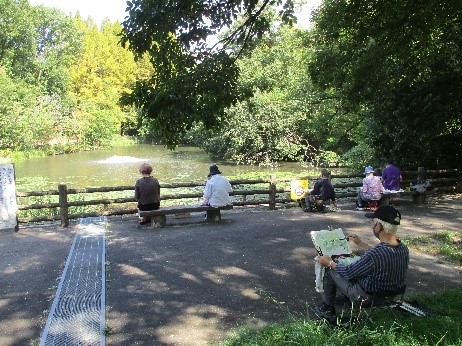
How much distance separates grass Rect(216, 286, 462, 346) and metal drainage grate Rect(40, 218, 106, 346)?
1.38 meters

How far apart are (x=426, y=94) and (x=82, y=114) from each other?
1673 inches

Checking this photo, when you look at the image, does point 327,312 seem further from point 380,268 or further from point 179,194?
point 179,194

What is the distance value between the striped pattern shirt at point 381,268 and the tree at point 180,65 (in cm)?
357

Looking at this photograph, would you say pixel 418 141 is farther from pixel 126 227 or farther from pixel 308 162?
pixel 308 162

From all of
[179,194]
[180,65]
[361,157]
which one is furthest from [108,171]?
[180,65]

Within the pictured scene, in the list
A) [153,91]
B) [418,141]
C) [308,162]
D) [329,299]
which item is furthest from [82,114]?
[329,299]

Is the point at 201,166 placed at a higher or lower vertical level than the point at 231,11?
lower

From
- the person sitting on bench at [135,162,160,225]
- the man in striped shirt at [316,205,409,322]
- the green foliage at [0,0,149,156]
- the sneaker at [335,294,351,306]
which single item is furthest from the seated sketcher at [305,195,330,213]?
the green foliage at [0,0,149,156]

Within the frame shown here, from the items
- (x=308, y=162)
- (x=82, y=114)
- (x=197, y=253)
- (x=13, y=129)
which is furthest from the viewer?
(x=82, y=114)

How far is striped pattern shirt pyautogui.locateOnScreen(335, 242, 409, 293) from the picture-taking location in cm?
387

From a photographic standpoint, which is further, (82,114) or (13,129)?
(82,114)

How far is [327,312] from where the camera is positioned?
4184 millimetres

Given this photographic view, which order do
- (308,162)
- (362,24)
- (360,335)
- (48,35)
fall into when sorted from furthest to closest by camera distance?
(48,35)
(308,162)
(362,24)
(360,335)

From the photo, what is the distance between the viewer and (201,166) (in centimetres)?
3114
